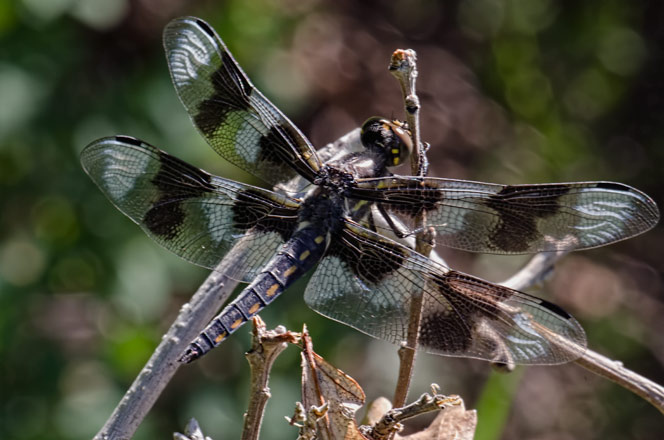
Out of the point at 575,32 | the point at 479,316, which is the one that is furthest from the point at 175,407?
the point at 575,32

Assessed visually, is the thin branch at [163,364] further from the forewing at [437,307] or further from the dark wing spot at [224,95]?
the dark wing spot at [224,95]

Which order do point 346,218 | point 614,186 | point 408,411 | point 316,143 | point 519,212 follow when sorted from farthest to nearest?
1. point 316,143
2. point 346,218
3. point 519,212
4. point 614,186
5. point 408,411

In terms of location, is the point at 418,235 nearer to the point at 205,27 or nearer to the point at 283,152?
the point at 283,152

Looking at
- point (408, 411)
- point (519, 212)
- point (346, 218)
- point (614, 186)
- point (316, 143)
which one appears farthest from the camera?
point (316, 143)

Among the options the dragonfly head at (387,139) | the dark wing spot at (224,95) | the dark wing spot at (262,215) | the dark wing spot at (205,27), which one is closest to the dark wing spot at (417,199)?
the dragonfly head at (387,139)

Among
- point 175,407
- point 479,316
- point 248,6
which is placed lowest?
point 175,407

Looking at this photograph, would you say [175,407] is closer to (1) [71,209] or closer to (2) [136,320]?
(2) [136,320]

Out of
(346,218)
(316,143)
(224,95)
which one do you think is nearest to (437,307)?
(346,218)

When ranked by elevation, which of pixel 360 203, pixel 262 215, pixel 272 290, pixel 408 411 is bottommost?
pixel 408 411
